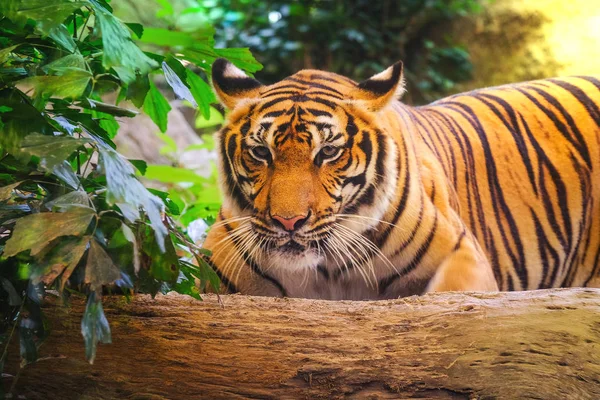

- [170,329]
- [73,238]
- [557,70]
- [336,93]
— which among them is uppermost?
[557,70]

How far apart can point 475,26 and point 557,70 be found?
122 centimetres

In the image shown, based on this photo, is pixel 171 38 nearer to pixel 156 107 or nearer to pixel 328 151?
pixel 156 107

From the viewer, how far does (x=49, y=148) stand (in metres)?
1.44

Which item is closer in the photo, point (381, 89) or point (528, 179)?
Result: point (381, 89)

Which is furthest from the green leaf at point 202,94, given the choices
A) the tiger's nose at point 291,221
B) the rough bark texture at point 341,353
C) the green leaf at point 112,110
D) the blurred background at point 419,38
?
the blurred background at point 419,38

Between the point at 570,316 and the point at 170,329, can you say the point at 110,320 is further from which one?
the point at 570,316

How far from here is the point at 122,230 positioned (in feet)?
4.84

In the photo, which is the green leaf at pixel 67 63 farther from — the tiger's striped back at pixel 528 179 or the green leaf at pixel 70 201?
the tiger's striped back at pixel 528 179

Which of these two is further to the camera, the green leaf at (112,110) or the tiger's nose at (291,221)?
the tiger's nose at (291,221)

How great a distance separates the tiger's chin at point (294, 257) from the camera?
2258mm

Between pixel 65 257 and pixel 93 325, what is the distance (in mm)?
162

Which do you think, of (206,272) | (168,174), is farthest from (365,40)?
(206,272)

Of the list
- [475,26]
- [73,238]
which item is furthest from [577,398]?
[475,26]

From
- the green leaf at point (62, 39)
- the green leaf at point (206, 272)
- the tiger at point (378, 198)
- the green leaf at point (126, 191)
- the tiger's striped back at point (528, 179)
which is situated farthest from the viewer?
the tiger's striped back at point (528, 179)
